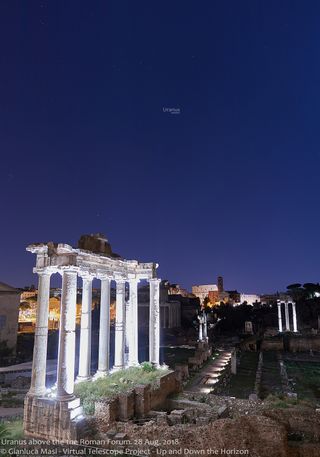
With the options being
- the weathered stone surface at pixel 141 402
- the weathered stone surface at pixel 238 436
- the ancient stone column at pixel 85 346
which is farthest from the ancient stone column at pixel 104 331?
the weathered stone surface at pixel 238 436

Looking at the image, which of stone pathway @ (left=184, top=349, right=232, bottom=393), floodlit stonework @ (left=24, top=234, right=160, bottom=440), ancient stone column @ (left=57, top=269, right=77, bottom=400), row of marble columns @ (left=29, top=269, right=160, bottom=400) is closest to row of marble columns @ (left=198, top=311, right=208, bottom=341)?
stone pathway @ (left=184, top=349, right=232, bottom=393)

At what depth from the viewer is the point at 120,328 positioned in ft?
66.1

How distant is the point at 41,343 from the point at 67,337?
114cm

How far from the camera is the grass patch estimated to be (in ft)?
47.1

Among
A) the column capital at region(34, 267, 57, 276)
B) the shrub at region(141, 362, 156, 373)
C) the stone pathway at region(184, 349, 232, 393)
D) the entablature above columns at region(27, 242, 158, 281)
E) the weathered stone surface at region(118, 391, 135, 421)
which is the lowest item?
the stone pathway at region(184, 349, 232, 393)

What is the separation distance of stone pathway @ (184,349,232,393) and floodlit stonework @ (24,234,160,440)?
7.43 meters

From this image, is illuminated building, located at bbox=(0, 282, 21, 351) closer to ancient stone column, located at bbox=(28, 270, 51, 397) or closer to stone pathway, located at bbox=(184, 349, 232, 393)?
stone pathway, located at bbox=(184, 349, 232, 393)

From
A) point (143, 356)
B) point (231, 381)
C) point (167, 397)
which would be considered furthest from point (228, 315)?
point (167, 397)

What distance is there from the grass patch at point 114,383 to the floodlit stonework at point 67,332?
0.74 metres

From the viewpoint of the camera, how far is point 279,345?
50.3 metres

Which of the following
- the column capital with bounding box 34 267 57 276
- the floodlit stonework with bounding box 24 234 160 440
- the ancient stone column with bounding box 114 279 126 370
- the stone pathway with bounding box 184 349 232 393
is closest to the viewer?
the floodlit stonework with bounding box 24 234 160 440

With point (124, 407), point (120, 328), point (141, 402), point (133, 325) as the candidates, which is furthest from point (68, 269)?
point (133, 325)

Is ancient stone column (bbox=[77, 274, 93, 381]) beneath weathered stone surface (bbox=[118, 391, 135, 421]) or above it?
above

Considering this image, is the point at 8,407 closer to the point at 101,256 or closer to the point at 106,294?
the point at 106,294
